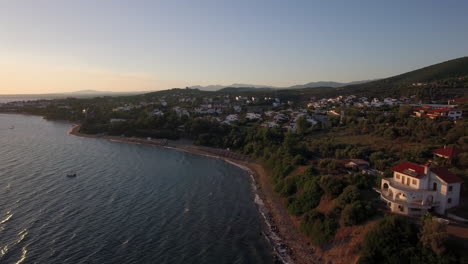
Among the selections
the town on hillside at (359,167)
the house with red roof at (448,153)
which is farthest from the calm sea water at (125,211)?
the house with red roof at (448,153)

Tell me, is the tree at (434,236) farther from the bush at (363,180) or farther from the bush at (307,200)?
the bush at (307,200)

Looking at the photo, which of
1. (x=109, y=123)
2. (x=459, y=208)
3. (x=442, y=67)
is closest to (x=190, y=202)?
(x=459, y=208)

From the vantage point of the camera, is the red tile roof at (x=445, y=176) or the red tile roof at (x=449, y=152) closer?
the red tile roof at (x=445, y=176)

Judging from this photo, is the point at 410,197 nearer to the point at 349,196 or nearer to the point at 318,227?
the point at 349,196

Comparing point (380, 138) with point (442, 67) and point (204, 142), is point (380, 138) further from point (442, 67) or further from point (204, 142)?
point (442, 67)

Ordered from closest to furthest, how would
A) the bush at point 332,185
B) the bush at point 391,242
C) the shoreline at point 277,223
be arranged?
the bush at point 391,242
the shoreline at point 277,223
the bush at point 332,185

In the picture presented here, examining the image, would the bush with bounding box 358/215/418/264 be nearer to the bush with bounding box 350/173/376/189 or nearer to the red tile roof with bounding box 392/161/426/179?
the red tile roof with bounding box 392/161/426/179

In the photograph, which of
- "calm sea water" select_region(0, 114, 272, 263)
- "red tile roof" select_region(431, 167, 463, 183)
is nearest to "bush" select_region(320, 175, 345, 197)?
"calm sea water" select_region(0, 114, 272, 263)
